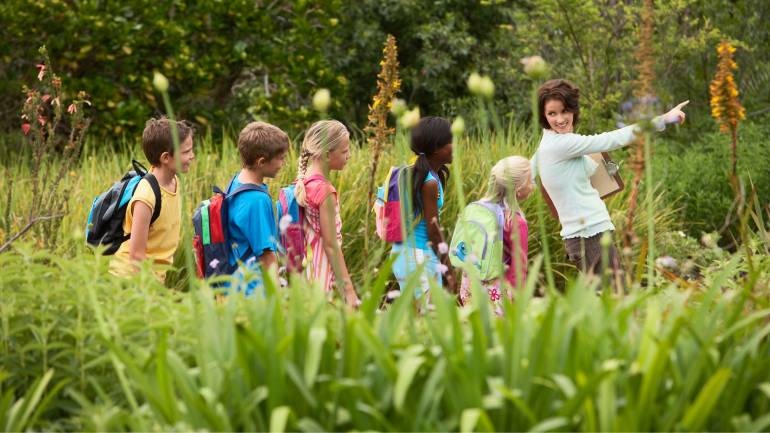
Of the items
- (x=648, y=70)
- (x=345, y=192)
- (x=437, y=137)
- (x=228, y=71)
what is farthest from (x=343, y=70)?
(x=648, y=70)

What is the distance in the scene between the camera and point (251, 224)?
484 cm

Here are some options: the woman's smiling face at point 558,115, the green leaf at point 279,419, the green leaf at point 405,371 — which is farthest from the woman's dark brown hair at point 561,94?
the green leaf at point 279,419

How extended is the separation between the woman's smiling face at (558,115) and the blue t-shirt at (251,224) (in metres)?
1.71

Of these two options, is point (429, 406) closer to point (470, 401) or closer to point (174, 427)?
point (470, 401)

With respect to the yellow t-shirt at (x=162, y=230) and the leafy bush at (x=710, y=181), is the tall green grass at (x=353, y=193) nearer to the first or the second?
the leafy bush at (x=710, y=181)

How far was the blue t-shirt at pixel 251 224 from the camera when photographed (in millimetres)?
4840

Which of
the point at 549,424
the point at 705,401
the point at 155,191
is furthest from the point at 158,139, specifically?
the point at 705,401

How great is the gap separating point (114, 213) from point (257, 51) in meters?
7.17

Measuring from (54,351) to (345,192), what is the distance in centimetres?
414

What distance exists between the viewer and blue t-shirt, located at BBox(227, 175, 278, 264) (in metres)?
4.84

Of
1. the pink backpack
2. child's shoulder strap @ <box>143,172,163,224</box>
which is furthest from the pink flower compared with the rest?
child's shoulder strap @ <box>143,172,163,224</box>

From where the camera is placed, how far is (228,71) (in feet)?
39.9

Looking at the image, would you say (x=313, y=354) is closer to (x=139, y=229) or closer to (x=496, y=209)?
(x=139, y=229)

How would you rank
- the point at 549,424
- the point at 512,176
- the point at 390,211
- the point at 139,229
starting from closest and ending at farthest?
the point at 549,424
the point at 139,229
the point at 512,176
the point at 390,211
